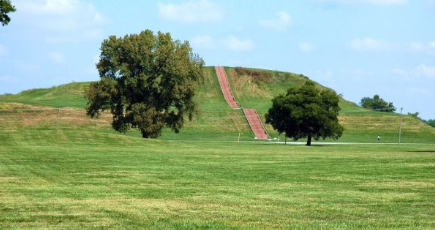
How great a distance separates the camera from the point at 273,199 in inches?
790

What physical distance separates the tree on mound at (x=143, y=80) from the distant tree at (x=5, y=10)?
141ft

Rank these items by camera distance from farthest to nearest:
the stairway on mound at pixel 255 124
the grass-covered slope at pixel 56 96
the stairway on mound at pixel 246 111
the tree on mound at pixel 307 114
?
1. the grass-covered slope at pixel 56 96
2. the stairway on mound at pixel 246 111
3. the stairway on mound at pixel 255 124
4. the tree on mound at pixel 307 114

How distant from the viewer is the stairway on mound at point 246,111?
130125mm

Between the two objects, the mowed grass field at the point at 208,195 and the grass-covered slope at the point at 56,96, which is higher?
the grass-covered slope at the point at 56,96

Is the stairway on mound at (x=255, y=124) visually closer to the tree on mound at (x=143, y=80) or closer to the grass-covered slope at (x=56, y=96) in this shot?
the grass-covered slope at (x=56, y=96)

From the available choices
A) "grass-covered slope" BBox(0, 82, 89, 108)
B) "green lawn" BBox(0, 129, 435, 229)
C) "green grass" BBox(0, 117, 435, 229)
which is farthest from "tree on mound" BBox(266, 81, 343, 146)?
"green grass" BBox(0, 117, 435, 229)

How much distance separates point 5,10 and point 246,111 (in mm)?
109932

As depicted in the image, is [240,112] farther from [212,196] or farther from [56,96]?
[212,196]

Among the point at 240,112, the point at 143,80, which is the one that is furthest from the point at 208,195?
the point at 240,112

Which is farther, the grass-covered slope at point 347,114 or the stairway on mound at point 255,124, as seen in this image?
the grass-covered slope at point 347,114

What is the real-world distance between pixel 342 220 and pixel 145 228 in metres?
4.13

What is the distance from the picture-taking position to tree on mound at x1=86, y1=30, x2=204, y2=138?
266 feet

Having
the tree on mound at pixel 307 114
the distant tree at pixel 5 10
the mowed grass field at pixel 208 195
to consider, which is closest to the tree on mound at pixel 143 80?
the tree on mound at pixel 307 114

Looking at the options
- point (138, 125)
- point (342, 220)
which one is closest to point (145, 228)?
point (342, 220)
